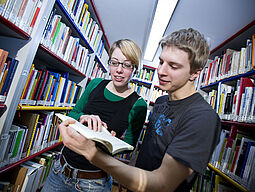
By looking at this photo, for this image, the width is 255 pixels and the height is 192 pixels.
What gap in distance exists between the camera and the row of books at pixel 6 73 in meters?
1.01

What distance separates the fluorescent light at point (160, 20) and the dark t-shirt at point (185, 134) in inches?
61.3

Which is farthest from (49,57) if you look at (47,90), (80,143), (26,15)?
(80,143)

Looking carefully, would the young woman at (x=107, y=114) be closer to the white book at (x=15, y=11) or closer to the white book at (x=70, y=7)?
the white book at (x=15, y=11)

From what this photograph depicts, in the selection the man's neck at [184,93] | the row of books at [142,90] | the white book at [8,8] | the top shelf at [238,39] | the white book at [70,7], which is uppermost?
the top shelf at [238,39]

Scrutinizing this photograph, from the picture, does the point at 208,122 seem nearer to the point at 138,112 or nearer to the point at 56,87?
the point at 138,112

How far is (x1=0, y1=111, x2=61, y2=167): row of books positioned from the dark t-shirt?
43.2 inches

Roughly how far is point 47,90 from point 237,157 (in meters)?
2.04

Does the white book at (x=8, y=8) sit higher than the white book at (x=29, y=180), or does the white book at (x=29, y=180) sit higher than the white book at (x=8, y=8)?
the white book at (x=8, y=8)

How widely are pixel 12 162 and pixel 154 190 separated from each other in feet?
4.30

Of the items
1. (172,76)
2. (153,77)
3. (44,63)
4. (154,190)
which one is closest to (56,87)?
(44,63)

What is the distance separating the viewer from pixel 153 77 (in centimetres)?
374

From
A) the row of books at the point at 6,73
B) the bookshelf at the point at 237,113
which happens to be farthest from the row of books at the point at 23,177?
the bookshelf at the point at 237,113

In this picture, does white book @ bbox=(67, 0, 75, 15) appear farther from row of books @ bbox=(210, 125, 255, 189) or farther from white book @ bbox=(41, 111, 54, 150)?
row of books @ bbox=(210, 125, 255, 189)

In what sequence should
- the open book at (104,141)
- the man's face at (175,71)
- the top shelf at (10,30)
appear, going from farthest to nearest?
the top shelf at (10,30)
the man's face at (175,71)
the open book at (104,141)
